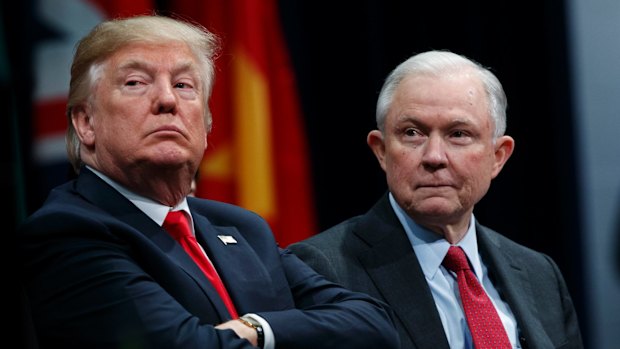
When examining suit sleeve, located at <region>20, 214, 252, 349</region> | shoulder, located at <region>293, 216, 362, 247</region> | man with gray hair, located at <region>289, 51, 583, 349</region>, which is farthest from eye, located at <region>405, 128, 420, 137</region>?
suit sleeve, located at <region>20, 214, 252, 349</region>

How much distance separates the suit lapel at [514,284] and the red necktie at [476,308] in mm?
87

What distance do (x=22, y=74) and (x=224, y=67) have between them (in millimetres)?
771

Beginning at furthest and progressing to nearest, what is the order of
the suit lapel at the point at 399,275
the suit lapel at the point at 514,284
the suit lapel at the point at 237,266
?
the suit lapel at the point at 514,284, the suit lapel at the point at 399,275, the suit lapel at the point at 237,266

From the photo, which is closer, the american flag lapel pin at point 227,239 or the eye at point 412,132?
the american flag lapel pin at point 227,239

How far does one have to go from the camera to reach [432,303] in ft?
6.80

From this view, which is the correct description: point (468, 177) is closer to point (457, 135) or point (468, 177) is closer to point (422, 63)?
point (457, 135)

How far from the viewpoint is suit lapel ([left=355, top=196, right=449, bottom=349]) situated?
203 cm

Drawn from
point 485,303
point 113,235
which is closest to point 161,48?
point 113,235

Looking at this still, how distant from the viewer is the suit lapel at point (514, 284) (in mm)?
2156

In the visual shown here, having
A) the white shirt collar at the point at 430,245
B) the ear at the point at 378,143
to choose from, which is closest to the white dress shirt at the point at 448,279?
the white shirt collar at the point at 430,245

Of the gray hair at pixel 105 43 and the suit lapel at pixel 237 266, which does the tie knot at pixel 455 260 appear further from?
the gray hair at pixel 105 43

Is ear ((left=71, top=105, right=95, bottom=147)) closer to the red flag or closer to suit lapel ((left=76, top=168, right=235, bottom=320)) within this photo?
suit lapel ((left=76, top=168, right=235, bottom=320))

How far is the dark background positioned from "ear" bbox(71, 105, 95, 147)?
1.78 meters

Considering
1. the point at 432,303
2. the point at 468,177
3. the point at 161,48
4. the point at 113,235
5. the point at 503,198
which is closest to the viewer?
the point at 113,235
